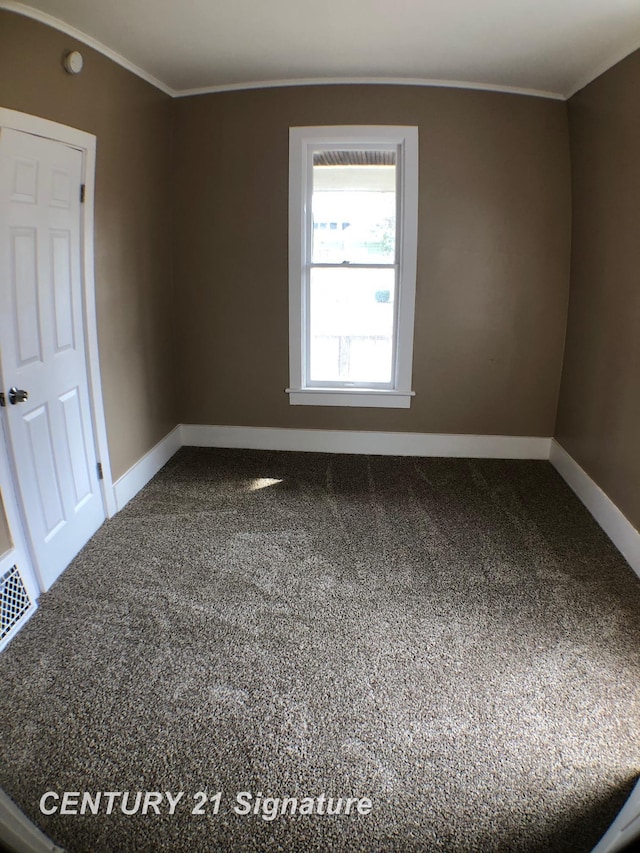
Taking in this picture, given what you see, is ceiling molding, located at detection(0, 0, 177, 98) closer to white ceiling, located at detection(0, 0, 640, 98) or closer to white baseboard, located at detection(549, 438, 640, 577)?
white ceiling, located at detection(0, 0, 640, 98)

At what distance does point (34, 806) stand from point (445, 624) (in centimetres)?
164

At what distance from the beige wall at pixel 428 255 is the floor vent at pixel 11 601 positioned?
223cm

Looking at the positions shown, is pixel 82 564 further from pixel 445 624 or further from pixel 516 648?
pixel 516 648

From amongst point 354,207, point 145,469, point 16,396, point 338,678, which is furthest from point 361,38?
point 338,678

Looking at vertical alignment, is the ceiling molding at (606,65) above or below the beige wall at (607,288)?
above

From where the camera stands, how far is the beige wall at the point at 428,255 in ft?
12.6

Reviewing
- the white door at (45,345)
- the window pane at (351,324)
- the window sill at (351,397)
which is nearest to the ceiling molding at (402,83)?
the window pane at (351,324)

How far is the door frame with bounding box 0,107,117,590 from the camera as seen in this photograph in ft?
8.11

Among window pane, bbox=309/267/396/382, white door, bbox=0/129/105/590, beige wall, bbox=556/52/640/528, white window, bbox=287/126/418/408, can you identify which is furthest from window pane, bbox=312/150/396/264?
white door, bbox=0/129/105/590

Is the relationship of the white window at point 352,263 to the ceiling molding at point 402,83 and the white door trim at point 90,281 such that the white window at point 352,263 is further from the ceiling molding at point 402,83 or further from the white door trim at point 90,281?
the white door trim at point 90,281

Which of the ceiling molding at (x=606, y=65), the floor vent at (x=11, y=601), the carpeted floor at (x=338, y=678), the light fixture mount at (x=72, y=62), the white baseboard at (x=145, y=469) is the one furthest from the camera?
the white baseboard at (x=145, y=469)

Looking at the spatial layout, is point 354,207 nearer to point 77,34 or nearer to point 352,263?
point 352,263

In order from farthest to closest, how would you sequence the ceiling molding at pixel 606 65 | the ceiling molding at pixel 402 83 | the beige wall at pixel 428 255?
the beige wall at pixel 428 255, the ceiling molding at pixel 402 83, the ceiling molding at pixel 606 65

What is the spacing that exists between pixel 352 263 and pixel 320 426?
1.24 meters
